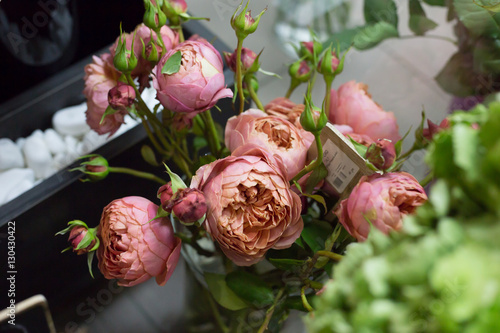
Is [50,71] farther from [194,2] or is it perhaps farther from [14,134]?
[194,2]

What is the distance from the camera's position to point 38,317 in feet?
1.15

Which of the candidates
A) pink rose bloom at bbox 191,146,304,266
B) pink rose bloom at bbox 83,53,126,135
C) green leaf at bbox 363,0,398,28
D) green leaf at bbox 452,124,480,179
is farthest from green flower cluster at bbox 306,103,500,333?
green leaf at bbox 363,0,398,28

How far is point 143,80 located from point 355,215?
15cm

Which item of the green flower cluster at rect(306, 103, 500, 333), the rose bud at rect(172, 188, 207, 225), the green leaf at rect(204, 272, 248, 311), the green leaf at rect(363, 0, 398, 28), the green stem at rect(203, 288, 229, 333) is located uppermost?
the green flower cluster at rect(306, 103, 500, 333)

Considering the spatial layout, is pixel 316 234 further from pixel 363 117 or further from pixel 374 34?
pixel 374 34

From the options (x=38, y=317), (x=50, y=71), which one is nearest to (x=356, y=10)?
(x=50, y=71)

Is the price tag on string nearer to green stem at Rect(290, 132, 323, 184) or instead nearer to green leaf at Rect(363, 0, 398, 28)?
green stem at Rect(290, 132, 323, 184)

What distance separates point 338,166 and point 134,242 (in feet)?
0.40

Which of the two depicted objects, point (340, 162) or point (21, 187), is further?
point (21, 187)

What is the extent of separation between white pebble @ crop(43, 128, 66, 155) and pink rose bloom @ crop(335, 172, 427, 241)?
36cm

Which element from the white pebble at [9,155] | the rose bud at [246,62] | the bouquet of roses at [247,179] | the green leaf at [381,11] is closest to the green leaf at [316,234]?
the bouquet of roses at [247,179]

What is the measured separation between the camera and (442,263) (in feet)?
0.38

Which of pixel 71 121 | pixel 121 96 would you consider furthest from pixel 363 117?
pixel 71 121

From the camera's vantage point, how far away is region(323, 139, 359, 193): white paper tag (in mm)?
263
